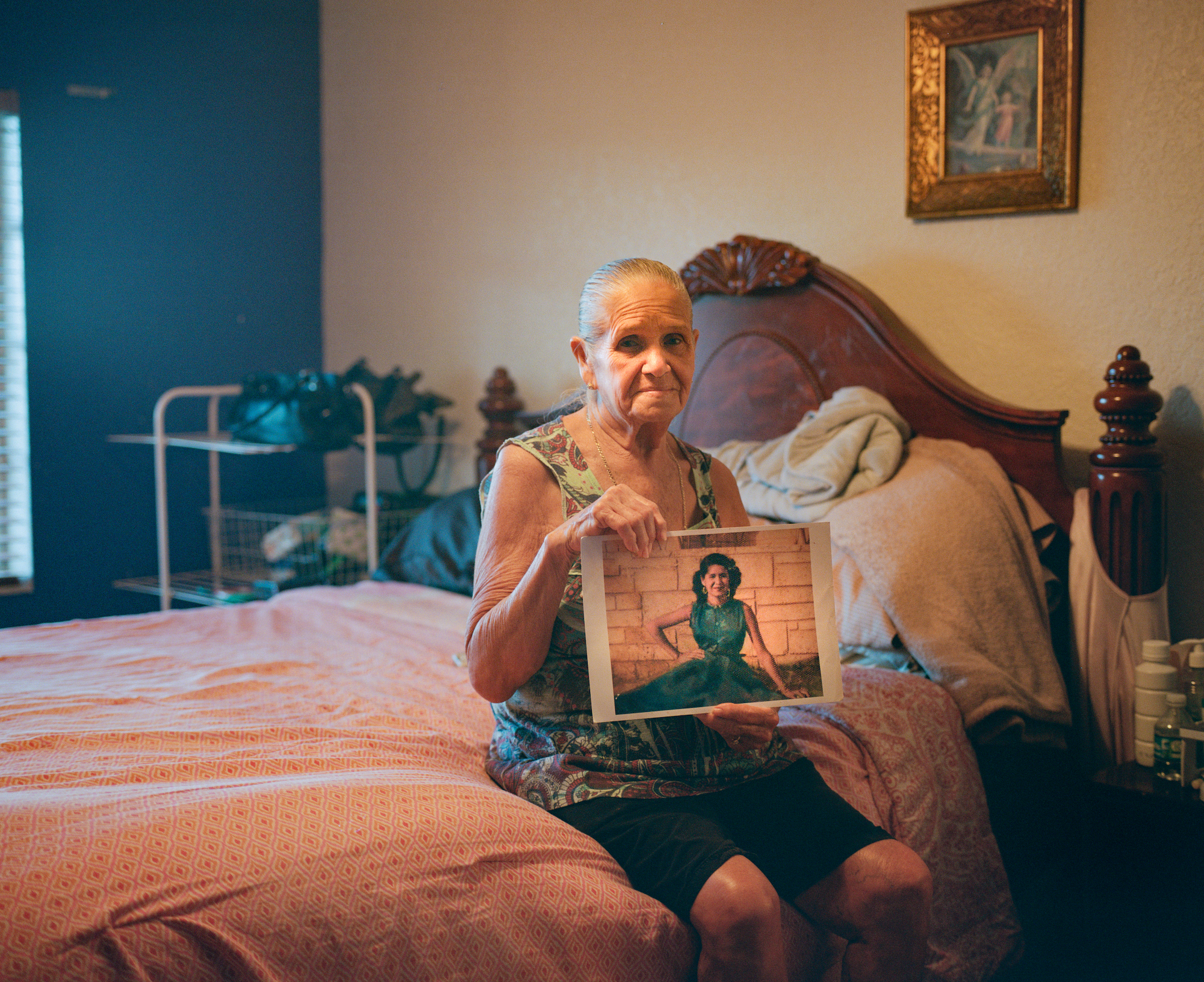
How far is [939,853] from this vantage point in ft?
5.19

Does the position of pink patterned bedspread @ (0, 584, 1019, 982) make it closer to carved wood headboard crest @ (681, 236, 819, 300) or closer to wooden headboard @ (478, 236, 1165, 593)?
wooden headboard @ (478, 236, 1165, 593)

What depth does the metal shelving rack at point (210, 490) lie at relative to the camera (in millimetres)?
3137

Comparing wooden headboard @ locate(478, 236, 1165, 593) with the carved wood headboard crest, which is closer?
wooden headboard @ locate(478, 236, 1165, 593)

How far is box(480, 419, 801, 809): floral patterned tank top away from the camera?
1.28m

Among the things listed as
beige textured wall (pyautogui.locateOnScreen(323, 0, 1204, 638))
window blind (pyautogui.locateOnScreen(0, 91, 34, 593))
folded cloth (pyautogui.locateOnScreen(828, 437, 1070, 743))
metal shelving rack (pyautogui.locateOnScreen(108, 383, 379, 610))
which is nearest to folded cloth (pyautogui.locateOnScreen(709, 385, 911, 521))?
folded cloth (pyautogui.locateOnScreen(828, 437, 1070, 743))

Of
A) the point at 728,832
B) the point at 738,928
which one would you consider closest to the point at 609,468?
the point at 728,832

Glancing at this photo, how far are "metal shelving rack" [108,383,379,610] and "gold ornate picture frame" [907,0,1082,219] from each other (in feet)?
5.90

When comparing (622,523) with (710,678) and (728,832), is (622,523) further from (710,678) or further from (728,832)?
(728,832)

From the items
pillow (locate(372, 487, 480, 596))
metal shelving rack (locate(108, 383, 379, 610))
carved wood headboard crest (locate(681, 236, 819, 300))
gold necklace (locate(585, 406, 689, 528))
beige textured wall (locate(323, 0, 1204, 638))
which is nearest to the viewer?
gold necklace (locate(585, 406, 689, 528))

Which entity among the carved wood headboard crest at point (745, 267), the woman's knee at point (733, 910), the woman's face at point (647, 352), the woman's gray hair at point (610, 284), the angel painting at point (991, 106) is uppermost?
the angel painting at point (991, 106)

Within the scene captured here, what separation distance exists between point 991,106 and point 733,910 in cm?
195

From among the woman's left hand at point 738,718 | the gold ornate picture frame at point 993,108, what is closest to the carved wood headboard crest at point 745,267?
the gold ornate picture frame at point 993,108

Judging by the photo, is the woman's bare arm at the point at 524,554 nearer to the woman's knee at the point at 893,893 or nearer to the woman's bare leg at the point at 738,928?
the woman's bare leg at the point at 738,928

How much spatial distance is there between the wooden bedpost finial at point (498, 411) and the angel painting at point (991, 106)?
1465mm
